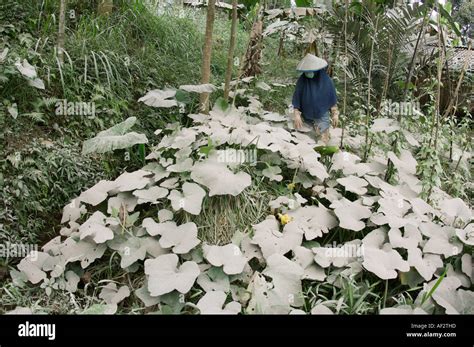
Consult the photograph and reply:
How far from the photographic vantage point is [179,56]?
4.90 m

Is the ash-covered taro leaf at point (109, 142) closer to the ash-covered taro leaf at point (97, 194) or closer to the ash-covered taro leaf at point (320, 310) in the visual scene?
the ash-covered taro leaf at point (97, 194)

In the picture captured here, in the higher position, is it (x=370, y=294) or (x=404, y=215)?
(x=404, y=215)

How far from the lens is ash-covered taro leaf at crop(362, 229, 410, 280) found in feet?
8.26

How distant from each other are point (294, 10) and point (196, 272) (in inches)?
162

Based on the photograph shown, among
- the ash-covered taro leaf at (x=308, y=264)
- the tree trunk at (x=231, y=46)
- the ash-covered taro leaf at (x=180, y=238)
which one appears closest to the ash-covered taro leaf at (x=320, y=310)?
the ash-covered taro leaf at (x=308, y=264)

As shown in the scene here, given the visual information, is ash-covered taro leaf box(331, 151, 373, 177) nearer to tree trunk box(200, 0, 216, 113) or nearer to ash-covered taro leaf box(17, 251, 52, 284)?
tree trunk box(200, 0, 216, 113)

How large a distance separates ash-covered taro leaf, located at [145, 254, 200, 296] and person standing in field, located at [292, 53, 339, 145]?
1.86 metres

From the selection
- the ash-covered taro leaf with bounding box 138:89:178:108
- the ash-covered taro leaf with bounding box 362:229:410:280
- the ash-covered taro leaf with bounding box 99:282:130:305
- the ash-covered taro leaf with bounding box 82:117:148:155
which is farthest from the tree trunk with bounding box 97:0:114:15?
the ash-covered taro leaf with bounding box 362:229:410:280

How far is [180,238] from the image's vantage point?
2703mm

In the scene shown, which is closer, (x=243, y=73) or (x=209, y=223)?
(x=209, y=223)

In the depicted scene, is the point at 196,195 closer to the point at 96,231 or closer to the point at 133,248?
the point at 133,248

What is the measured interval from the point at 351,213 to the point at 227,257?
893 mm

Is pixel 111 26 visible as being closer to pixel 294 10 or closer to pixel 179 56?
pixel 179 56
